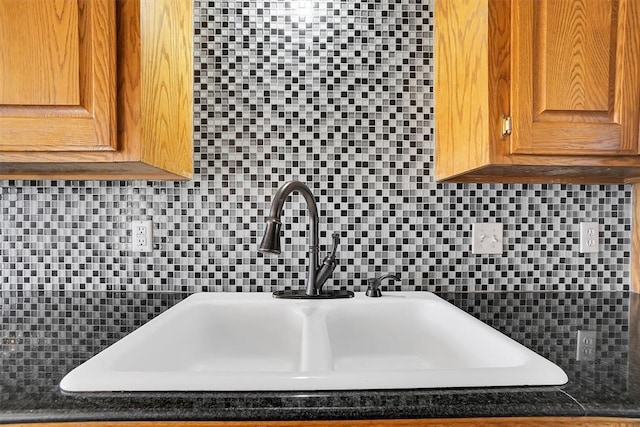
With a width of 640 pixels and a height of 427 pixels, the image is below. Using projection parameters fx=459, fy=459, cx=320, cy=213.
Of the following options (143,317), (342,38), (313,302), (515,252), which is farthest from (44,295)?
(515,252)

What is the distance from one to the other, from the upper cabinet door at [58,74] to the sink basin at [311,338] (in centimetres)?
48

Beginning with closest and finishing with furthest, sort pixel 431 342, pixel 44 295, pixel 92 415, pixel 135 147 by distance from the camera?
pixel 92 415, pixel 135 147, pixel 431 342, pixel 44 295

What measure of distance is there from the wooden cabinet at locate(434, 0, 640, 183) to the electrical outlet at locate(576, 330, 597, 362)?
40 cm

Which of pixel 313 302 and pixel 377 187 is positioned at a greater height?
pixel 377 187

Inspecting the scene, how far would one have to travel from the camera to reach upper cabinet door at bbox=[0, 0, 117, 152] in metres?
1.04

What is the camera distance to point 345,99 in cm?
147

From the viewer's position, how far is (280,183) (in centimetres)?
147

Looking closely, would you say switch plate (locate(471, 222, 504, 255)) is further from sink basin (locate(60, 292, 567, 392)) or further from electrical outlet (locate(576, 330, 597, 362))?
electrical outlet (locate(576, 330, 597, 362))

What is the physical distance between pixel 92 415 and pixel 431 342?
88 cm

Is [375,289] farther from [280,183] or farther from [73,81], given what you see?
[73,81]

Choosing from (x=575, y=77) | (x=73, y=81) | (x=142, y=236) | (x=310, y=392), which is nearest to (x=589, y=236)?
(x=575, y=77)

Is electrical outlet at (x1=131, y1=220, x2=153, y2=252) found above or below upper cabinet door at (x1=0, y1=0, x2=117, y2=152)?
below

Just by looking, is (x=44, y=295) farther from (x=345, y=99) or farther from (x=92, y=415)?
(x=345, y=99)

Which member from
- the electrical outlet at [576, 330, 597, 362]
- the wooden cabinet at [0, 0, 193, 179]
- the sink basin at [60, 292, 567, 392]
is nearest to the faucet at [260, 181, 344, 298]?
the sink basin at [60, 292, 567, 392]
